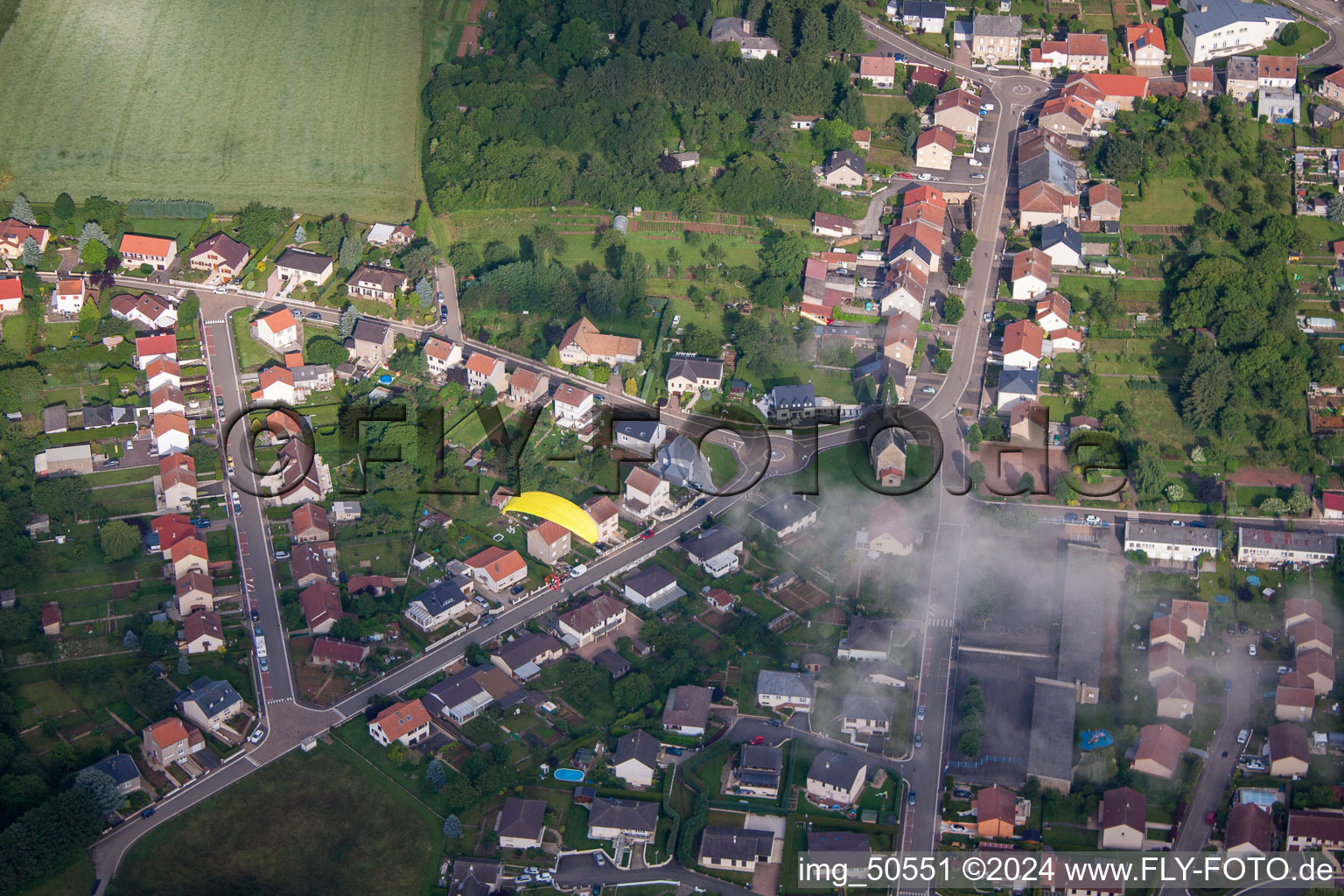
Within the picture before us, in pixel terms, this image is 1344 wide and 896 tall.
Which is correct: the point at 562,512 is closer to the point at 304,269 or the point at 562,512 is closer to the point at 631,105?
the point at 304,269

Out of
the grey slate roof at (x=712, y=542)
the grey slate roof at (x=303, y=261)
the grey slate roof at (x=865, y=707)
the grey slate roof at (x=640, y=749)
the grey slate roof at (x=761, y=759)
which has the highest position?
the grey slate roof at (x=303, y=261)

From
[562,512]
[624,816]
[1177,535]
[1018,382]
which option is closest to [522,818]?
[624,816]

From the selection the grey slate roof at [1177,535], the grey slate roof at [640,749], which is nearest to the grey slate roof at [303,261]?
the grey slate roof at [640,749]

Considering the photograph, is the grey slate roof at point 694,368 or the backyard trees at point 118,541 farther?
the grey slate roof at point 694,368

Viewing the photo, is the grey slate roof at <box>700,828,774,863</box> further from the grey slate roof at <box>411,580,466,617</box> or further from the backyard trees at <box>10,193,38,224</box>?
the backyard trees at <box>10,193,38,224</box>

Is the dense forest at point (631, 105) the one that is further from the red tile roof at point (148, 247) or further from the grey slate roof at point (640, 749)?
the grey slate roof at point (640, 749)

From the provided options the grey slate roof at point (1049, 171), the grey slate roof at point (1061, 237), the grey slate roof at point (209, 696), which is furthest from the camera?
the grey slate roof at point (1049, 171)
